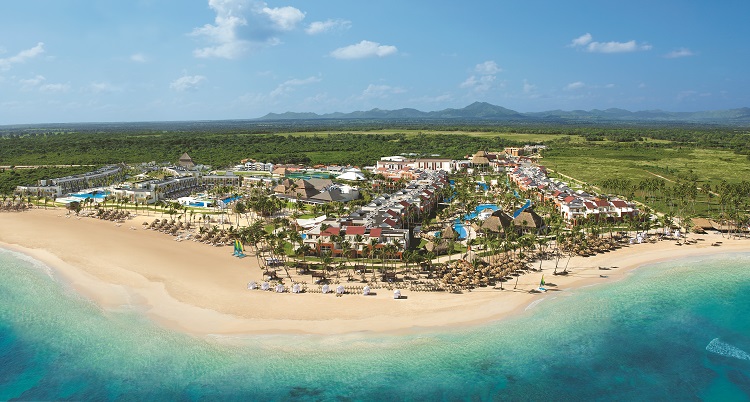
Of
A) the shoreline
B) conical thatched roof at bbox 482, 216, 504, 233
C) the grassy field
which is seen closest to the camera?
the shoreline

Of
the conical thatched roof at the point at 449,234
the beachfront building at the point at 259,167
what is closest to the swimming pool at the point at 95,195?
the beachfront building at the point at 259,167

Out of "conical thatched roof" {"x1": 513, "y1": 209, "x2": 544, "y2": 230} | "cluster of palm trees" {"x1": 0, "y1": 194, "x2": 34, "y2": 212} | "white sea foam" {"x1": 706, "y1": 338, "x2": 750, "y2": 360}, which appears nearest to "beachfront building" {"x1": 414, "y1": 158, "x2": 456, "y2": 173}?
"conical thatched roof" {"x1": 513, "y1": 209, "x2": 544, "y2": 230}

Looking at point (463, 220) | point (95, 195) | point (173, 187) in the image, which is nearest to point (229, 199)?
point (173, 187)

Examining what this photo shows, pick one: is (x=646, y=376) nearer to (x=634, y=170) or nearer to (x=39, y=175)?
(x=634, y=170)

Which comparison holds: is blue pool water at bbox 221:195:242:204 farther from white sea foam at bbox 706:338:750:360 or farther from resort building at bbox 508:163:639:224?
white sea foam at bbox 706:338:750:360

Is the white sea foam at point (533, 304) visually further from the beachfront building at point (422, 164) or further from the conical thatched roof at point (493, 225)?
the beachfront building at point (422, 164)

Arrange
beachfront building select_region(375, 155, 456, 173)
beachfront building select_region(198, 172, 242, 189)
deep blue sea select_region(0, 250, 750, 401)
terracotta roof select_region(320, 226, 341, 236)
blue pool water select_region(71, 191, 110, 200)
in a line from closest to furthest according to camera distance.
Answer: deep blue sea select_region(0, 250, 750, 401)
terracotta roof select_region(320, 226, 341, 236)
blue pool water select_region(71, 191, 110, 200)
beachfront building select_region(198, 172, 242, 189)
beachfront building select_region(375, 155, 456, 173)

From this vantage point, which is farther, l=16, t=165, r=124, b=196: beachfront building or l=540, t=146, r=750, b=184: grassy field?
l=540, t=146, r=750, b=184: grassy field
